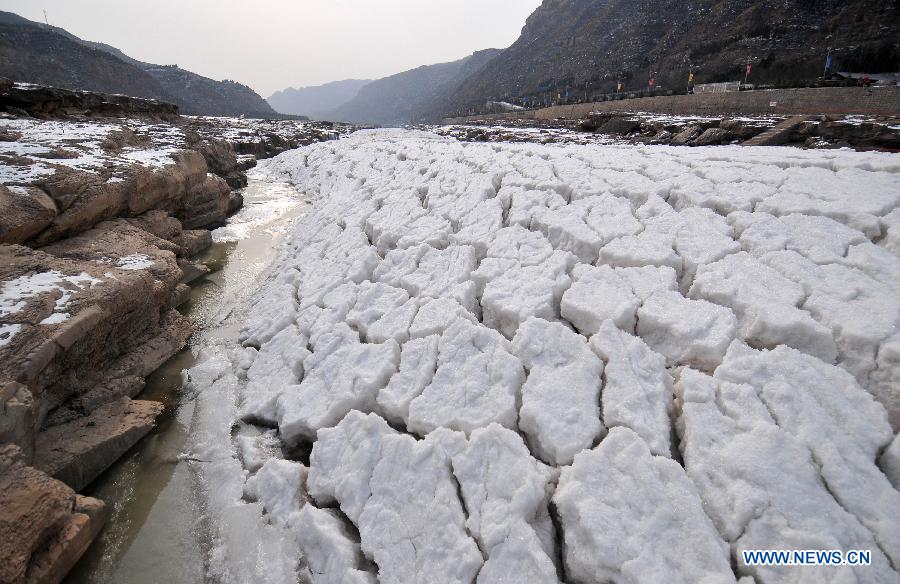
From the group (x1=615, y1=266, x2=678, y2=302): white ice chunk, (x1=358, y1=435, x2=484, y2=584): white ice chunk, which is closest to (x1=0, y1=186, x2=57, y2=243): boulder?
(x1=358, y1=435, x2=484, y2=584): white ice chunk

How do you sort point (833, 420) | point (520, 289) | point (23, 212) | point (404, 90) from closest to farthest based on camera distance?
point (833, 420)
point (520, 289)
point (23, 212)
point (404, 90)

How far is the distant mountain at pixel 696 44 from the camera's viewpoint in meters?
23.3

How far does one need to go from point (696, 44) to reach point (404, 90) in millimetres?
133289

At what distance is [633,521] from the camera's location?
58.4 inches

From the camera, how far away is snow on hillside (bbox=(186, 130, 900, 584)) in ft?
4.79

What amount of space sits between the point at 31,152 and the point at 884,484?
6.75 meters

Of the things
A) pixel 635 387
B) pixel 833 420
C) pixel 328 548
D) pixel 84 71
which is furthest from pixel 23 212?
pixel 84 71

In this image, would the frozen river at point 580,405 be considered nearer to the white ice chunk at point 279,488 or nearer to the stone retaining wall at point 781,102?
the white ice chunk at point 279,488

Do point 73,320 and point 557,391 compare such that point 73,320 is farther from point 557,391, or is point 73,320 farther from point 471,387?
point 557,391

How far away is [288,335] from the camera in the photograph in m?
3.27

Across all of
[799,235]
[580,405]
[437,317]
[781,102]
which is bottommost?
[580,405]

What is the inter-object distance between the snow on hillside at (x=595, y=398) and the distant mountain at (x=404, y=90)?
132 meters

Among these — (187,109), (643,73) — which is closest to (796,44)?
(643,73)

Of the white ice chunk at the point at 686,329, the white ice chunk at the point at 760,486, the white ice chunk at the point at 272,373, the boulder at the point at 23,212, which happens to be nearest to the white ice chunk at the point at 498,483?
the white ice chunk at the point at 760,486
